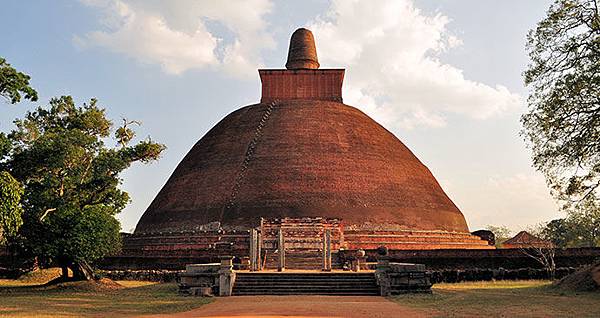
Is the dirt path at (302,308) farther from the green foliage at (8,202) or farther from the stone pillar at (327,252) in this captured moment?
the green foliage at (8,202)

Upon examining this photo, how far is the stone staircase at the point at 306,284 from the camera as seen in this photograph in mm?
16344

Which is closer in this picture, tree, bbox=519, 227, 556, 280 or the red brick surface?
tree, bbox=519, 227, 556, 280

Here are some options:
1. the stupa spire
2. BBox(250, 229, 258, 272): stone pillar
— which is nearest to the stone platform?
BBox(250, 229, 258, 272): stone pillar

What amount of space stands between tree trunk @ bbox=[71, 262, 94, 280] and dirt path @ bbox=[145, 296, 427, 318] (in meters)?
6.42

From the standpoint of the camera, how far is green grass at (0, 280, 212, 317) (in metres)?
11.9

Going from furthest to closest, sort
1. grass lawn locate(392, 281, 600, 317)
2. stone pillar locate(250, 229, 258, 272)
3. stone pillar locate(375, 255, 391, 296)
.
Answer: stone pillar locate(250, 229, 258, 272) < stone pillar locate(375, 255, 391, 296) < grass lawn locate(392, 281, 600, 317)

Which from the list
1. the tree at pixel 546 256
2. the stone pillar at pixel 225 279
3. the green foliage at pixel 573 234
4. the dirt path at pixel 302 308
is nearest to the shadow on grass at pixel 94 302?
the dirt path at pixel 302 308

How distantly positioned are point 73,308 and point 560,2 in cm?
1467

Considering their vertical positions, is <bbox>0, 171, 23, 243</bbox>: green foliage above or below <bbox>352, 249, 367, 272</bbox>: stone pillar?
above

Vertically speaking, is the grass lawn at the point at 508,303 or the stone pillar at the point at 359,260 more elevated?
the stone pillar at the point at 359,260

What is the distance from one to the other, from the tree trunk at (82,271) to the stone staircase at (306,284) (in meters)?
5.45

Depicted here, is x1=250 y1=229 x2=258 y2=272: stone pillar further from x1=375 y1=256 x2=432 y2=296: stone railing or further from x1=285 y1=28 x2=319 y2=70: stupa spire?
x1=285 y1=28 x2=319 y2=70: stupa spire

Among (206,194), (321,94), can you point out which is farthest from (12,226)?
(321,94)

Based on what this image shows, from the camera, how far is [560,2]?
618 inches
